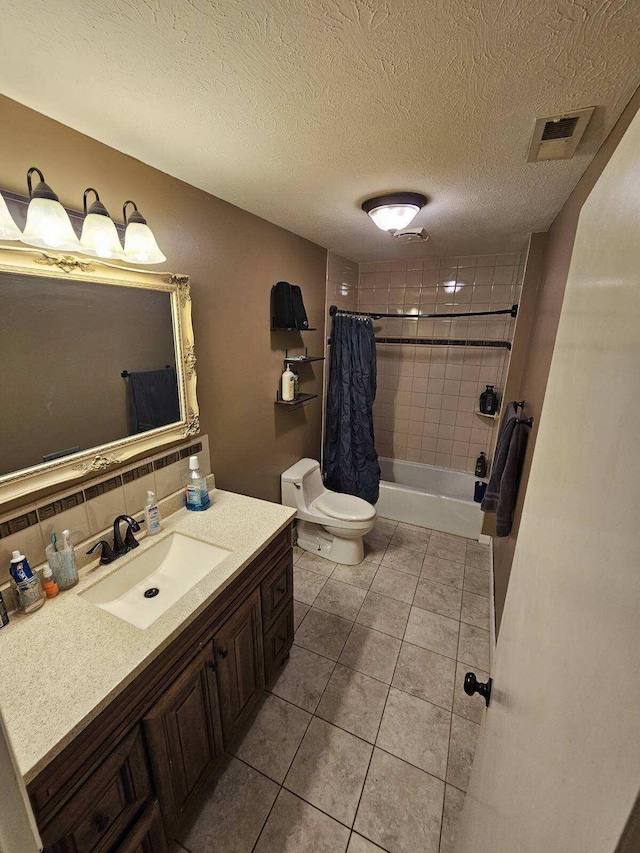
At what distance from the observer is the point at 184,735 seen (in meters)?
1.08

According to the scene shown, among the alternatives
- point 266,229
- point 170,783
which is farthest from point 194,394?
point 170,783

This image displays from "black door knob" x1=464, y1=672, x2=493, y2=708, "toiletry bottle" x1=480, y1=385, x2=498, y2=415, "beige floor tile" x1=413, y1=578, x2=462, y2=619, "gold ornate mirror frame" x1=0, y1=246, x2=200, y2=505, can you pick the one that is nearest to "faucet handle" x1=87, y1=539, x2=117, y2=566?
"gold ornate mirror frame" x1=0, y1=246, x2=200, y2=505

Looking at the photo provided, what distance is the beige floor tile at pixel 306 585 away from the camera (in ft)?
7.30

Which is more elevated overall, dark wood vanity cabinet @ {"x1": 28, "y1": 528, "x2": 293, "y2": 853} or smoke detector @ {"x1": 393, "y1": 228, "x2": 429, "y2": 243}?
smoke detector @ {"x1": 393, "y1": 228, "x2": 429, "y2": 243}

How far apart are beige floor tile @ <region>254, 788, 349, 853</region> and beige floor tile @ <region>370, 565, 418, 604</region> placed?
3.76 ft

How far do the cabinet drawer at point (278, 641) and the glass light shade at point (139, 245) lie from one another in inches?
62.6

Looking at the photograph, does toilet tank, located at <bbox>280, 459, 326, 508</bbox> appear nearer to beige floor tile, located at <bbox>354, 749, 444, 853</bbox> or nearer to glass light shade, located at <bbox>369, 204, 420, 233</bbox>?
beige floor tile, located at <bbox>354, 749, 444, 853</bbox>

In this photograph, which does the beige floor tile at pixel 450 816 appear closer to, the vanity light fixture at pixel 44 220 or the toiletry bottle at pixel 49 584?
the toiletry bottle at pixel 49 584

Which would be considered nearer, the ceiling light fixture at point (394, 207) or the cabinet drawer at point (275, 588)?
the cabinet drawer at point (275, 588)

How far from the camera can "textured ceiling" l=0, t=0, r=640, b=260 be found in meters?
0.70

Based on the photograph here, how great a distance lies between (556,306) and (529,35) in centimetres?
100

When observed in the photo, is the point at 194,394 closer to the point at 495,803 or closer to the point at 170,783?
the point at 170,783

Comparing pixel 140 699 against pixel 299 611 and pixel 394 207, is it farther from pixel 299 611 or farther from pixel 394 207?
pixel 394 207

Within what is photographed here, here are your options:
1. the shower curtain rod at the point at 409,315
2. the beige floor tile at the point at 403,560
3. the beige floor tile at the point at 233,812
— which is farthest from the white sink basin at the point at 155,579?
the shower curtain rod at the point at 409,315
